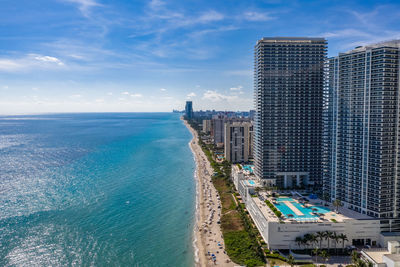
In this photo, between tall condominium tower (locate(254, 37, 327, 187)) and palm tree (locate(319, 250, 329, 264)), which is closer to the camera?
palm tree (locate(319, 250, 329, 264))

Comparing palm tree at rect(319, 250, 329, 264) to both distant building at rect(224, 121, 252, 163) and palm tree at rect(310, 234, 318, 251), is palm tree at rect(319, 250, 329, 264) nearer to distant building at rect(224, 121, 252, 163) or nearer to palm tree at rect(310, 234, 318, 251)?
palm tree at rect(310, 234, 318, 251)

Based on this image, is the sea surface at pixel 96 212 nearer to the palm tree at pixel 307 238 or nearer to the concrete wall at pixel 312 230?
the concrete wall at pixel 312 230

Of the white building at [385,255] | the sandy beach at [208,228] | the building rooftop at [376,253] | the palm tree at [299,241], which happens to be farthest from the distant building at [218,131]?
the white building at [385,255]

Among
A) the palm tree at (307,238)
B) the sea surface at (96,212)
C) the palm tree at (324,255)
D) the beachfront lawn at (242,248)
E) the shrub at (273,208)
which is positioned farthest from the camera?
the shrub at (273,208)

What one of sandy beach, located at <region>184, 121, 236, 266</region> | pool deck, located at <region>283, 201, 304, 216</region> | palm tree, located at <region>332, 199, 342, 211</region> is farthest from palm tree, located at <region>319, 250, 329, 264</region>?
sandy beach, located at <region>184, 121, 236, 266</region>

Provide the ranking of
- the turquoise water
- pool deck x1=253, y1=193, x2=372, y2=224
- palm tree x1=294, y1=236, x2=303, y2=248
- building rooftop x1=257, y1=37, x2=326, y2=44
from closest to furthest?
palm tree x1=294, y1=236, x2=303, y2=248 < pool deck x1=253, y1=193, x2=372, y2=224 < the turquoise water < building rooftop x1=257, y1=37, x2=326, y2=44

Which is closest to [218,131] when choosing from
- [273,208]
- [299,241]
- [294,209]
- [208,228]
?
[208,228]
